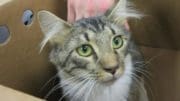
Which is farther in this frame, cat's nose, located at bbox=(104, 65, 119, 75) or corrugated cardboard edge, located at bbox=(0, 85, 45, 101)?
cat's nose, located at bbox=(104, 65, 119, 75)

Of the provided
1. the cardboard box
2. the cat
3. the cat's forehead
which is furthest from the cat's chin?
the cardboard box

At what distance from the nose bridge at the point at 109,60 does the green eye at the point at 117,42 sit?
0.04 metres

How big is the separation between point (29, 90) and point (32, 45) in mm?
121

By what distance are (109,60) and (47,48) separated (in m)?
0.26

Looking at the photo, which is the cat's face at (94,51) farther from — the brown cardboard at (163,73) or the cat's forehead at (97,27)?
the brown cardboard at (163,73)

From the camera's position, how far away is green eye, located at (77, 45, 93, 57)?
2.56 feet

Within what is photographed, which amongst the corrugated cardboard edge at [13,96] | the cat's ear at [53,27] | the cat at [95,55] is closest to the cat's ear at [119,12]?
the cat at [95,55]

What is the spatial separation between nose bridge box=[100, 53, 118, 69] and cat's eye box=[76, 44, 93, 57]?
37mm

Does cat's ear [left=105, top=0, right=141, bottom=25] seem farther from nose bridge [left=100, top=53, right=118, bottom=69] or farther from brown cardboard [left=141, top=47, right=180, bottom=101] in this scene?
brown cardboard [left=141, top=47, right=180, bottom=101]

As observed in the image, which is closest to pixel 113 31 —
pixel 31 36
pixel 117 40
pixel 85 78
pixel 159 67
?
pixel 117 40

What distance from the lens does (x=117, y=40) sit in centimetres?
81

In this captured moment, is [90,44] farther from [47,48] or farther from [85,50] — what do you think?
[47,48]

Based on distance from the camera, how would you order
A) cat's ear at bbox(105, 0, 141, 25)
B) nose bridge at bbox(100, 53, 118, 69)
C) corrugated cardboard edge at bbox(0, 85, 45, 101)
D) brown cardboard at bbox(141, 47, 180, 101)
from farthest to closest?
brown cardboard at bbox(141, 47, 180, 101), cat's ear at bbox(105, 0, 141, 25), nose bridge at bbox(100, 53, 118, 69), corrugated cardboard edge at bbox(0, 85, 45, 101)

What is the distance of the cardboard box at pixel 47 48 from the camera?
2.86 ft
